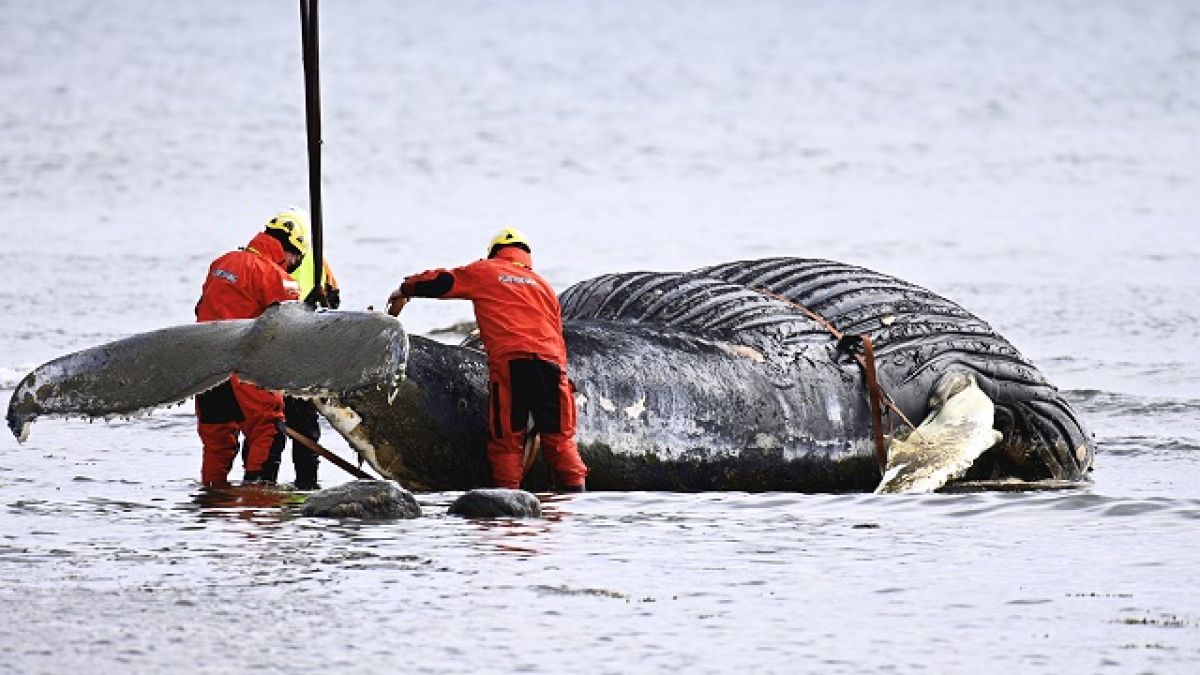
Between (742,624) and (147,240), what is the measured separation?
54.7 feet

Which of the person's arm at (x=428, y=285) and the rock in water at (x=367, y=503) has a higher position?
the person's arm at (x=428, y=285)

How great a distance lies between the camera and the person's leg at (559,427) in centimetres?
1253

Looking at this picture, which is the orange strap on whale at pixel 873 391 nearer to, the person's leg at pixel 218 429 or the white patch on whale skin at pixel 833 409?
the white patch on whale skin at pixel 833 409

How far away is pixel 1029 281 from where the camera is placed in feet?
75.1

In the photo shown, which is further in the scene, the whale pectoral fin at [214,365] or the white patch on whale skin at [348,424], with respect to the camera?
the white patch on whale skin at [348,424]

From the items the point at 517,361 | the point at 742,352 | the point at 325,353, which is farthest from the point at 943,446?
the point at 325,353

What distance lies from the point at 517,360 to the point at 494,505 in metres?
1.08

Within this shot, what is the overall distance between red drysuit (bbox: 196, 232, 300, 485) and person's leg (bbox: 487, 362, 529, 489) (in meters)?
1.22

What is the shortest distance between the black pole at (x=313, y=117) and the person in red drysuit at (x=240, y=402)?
325 mm

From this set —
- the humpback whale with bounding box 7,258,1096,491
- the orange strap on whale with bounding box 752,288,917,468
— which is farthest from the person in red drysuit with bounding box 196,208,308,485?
the orange strap on whale with bounding box 752,288,917,468

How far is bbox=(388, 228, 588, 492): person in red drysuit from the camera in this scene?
12523 mm

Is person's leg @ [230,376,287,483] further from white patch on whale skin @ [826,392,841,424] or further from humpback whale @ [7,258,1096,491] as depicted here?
white patch on whale skin @ [826,392,841,424]

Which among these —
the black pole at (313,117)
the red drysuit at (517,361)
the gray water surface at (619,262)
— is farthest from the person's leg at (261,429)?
the red drysuit at (517,361)

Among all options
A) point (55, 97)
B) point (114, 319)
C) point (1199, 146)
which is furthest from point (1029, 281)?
point (55, 97)
